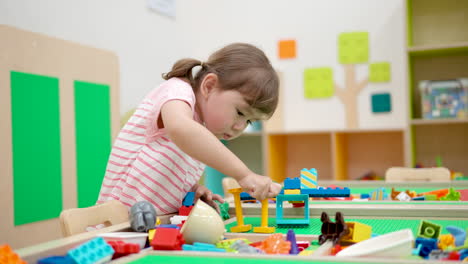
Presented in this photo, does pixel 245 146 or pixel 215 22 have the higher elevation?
pixel 215 22

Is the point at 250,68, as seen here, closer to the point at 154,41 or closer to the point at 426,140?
the point at 154,41

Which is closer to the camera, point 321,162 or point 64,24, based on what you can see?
point 64,24

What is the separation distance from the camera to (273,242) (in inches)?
26.0

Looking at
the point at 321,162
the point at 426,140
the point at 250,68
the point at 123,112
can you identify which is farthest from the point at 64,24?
the point at 426,140

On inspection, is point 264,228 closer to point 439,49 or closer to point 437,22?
point 439,49

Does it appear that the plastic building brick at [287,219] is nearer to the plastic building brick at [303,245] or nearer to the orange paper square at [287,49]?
the plastic building brick at [303,245]

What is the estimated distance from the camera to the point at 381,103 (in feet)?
9.35

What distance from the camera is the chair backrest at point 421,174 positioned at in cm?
189

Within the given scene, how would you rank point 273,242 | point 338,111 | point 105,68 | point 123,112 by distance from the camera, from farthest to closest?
point 338,111
point 123,112
point 105,68
point 273,242

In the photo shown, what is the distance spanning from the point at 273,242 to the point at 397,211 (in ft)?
1.24

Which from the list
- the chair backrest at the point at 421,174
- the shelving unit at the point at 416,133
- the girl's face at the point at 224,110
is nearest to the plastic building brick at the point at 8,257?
the girl's face at the point at 224,110

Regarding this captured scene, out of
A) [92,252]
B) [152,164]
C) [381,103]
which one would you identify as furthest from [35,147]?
[381,103]

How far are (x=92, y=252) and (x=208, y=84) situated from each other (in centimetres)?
62

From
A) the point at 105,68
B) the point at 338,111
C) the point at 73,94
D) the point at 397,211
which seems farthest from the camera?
the point at 338,111
